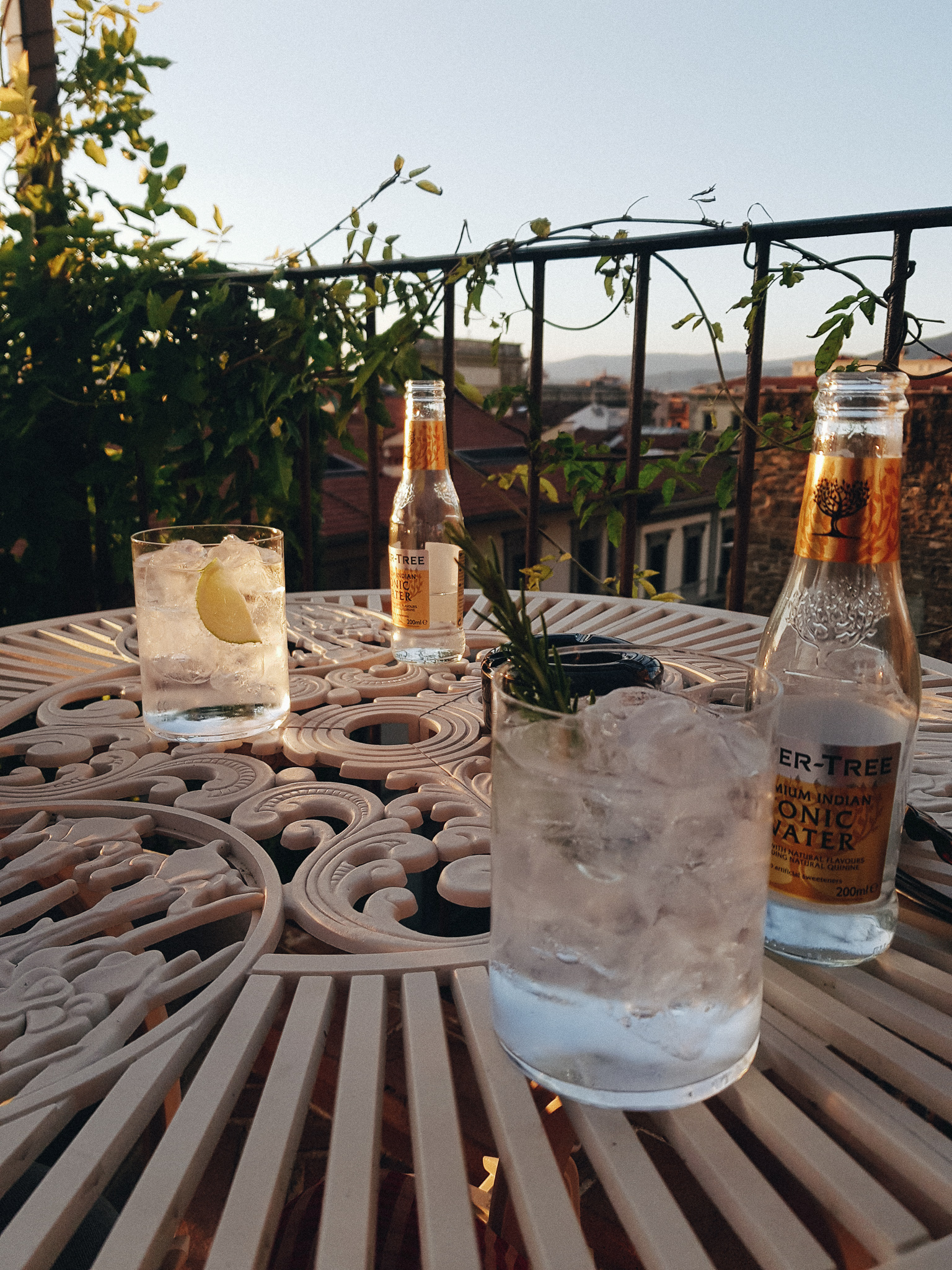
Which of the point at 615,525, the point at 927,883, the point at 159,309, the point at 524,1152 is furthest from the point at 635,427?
the point at 524,1152

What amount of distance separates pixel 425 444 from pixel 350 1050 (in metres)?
0.92

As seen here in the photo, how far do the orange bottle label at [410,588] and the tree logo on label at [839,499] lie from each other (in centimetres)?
67

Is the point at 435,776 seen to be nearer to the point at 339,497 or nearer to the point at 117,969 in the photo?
the point at 117,969

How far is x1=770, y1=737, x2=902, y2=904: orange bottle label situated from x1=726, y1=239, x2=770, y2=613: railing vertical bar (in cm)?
142

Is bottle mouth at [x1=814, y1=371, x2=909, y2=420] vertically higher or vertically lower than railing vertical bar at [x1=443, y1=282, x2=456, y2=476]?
lower

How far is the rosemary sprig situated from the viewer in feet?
1.61

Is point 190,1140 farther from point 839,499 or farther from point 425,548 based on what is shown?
point 425,548

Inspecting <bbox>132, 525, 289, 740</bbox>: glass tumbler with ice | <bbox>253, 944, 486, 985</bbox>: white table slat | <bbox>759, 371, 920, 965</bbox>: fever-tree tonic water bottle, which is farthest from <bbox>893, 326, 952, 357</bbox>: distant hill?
<bbox>253, 944, 486, 985</bbox>: white table slat

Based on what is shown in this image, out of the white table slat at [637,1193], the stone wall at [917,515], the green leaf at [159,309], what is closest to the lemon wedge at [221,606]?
the white table slat at [637,1193]

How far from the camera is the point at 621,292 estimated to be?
2061 millimetres

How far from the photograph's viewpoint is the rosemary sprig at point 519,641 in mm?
492

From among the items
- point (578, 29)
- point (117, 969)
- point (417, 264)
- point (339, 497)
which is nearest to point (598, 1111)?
point (117, 969)

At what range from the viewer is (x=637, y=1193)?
42 cm

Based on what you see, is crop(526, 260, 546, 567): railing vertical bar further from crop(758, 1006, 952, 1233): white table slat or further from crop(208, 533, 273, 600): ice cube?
crop(758, 1006, 952, 1233): white table slat
